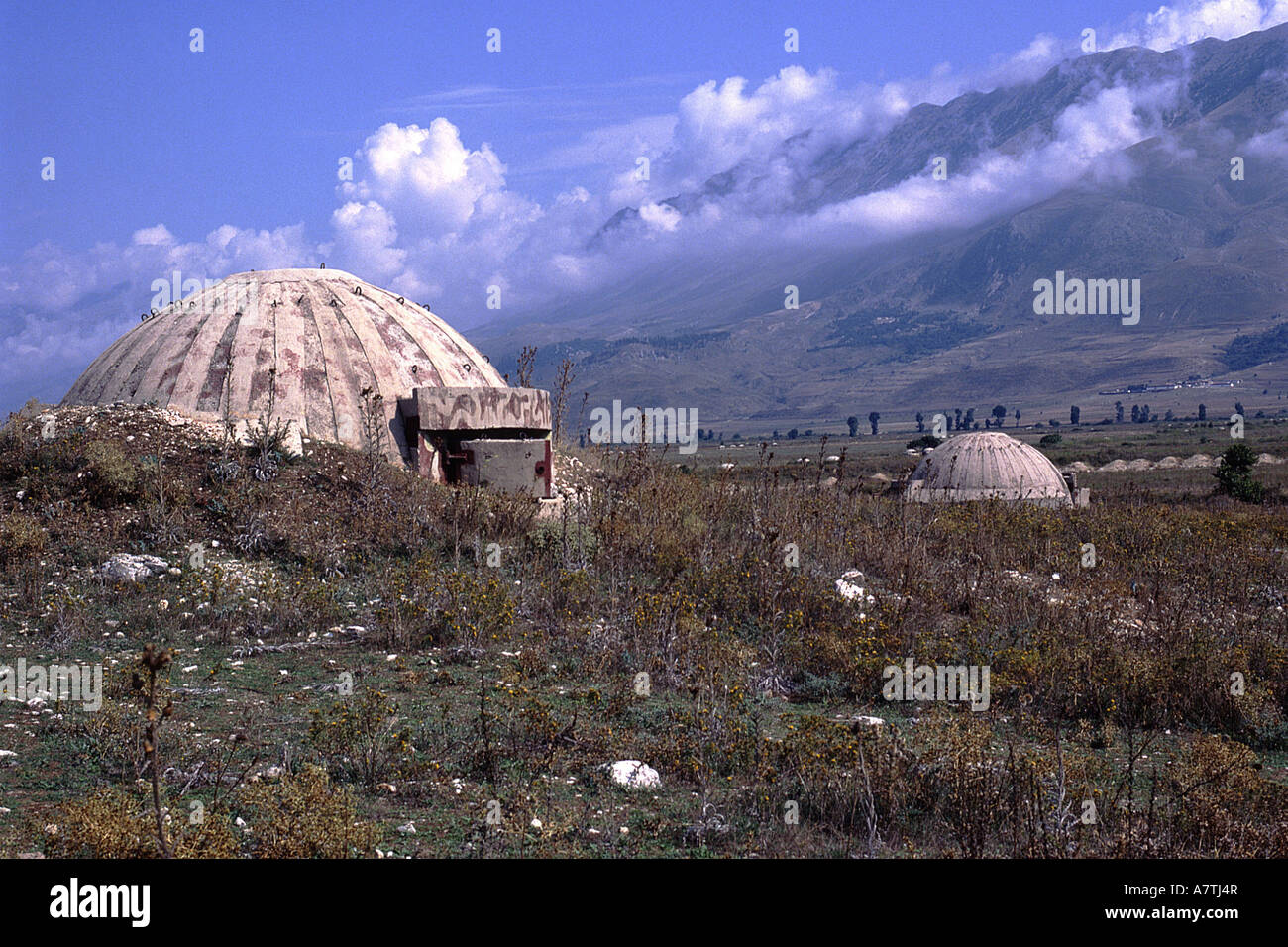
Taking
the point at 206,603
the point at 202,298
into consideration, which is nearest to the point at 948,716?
the point at 206,603

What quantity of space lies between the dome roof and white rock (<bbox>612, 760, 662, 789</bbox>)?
1790 cm

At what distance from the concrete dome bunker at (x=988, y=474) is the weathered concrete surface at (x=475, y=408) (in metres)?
11.5

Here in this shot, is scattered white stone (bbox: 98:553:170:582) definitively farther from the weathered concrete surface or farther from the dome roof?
the dome roof

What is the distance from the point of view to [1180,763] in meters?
6.04

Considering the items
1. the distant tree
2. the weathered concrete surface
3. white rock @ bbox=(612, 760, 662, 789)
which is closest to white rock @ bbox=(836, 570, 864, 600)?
white rock @ bbox=(612, 760, 662, 789)

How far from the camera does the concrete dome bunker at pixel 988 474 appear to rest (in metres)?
23.4

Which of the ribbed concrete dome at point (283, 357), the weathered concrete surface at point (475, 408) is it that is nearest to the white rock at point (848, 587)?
the weathered concrete surface at point (475, 408)

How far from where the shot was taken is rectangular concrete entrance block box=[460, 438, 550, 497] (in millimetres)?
13516

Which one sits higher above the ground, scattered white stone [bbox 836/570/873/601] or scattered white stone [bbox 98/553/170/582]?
scattered white stone [bbox 98/553/170/582]

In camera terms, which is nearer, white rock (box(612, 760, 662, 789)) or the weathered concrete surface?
white rock (box(612, 760, 662, 789))

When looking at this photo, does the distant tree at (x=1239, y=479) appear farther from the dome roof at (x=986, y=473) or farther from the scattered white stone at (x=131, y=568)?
the scattered white stone at (x=131, y=568)

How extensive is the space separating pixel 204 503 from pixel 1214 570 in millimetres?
11704

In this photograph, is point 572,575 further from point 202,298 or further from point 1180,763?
point 202,298

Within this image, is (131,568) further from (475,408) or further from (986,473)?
(986,473)
